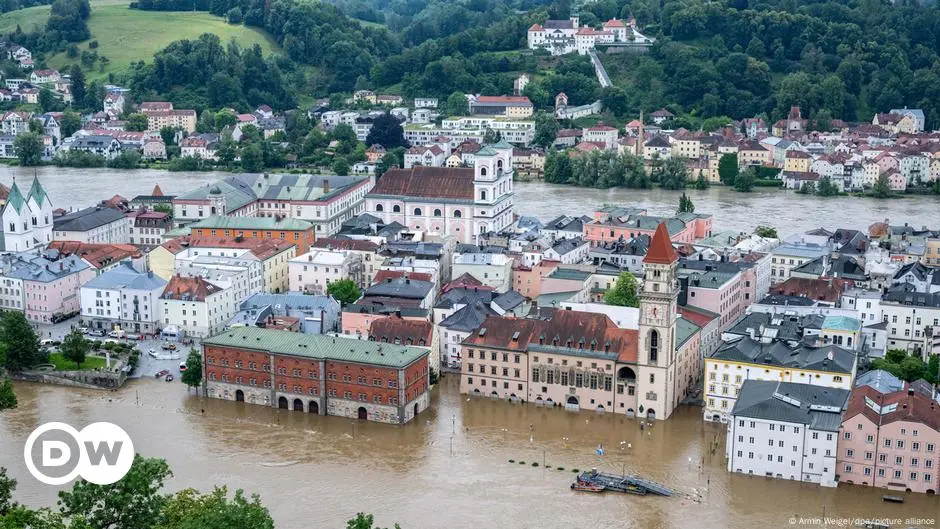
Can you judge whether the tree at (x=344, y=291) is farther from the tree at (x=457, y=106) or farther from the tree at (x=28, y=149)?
the tree at (x=457, y=106)

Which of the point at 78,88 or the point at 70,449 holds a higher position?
the point at 78,88

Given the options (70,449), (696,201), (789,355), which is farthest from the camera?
(696,201)

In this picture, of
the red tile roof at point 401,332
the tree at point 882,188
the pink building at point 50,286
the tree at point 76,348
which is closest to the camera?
the red tile roof at point 401,332

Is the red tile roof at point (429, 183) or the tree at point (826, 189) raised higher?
the red tile roof at point (429, 183)

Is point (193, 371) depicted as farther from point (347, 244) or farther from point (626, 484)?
point (626, 484)

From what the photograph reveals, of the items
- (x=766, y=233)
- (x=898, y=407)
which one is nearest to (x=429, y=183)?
(x=766, y=233)

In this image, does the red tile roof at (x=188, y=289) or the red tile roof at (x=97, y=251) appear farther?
the red tile roof at (x=97, y=251)

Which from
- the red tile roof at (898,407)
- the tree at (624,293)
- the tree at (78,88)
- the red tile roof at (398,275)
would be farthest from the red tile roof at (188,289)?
the tree at (78,88)
